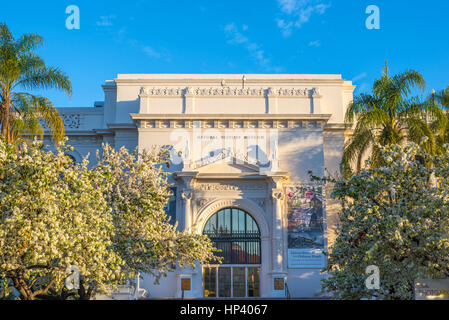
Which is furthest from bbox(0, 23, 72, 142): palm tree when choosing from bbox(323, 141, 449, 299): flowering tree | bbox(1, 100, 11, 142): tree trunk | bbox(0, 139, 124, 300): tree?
bbox(323, 141, 449, 299): flowering tree

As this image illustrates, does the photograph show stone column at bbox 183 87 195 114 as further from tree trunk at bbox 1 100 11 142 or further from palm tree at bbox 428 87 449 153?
tree trunk at bbox 1 100 11 142

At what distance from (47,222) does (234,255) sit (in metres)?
17.2

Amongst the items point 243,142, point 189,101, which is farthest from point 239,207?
point 189,101

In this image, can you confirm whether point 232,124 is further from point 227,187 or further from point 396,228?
point 396,228

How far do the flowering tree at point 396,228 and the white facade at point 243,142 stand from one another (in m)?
11.9

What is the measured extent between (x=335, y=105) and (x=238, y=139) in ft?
22.2

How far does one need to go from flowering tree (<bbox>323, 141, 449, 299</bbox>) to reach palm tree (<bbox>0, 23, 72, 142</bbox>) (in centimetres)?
1032

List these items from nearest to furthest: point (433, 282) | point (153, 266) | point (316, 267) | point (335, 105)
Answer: point (433, 282) → point (153, 266) → point (316, 267) → point (335, 105)

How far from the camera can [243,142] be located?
98.1 ft
